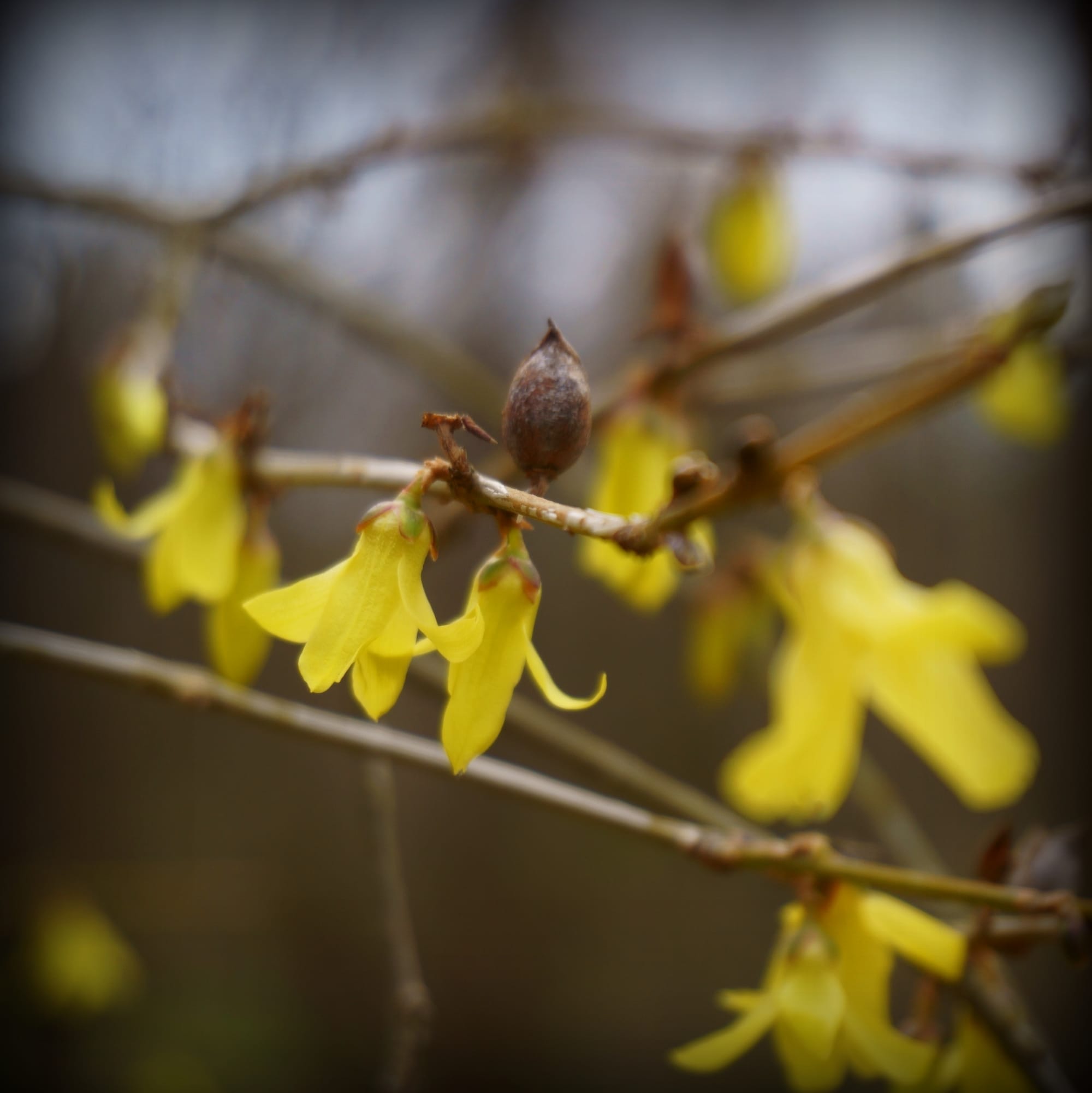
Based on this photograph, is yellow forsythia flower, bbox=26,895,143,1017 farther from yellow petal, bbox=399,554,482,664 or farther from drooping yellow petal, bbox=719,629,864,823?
yellow petal, bbox=399,554,482,664

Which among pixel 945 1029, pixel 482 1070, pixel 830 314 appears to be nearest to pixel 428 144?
pixel 830 314

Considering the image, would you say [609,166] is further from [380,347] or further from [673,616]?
Result: [673,616]

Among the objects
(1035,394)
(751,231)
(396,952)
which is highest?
(751,231)

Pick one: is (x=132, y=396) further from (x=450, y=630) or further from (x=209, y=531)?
(x=450, y=630)

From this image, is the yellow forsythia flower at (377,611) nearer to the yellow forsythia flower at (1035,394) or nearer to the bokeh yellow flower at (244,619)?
the bokeh yellow flower at (244,619)

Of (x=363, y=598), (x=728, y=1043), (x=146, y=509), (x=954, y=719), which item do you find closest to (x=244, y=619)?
(x=146, y=509)

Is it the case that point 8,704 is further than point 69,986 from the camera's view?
Yes

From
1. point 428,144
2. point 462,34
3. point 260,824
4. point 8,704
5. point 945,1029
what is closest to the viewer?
point 945,1029
